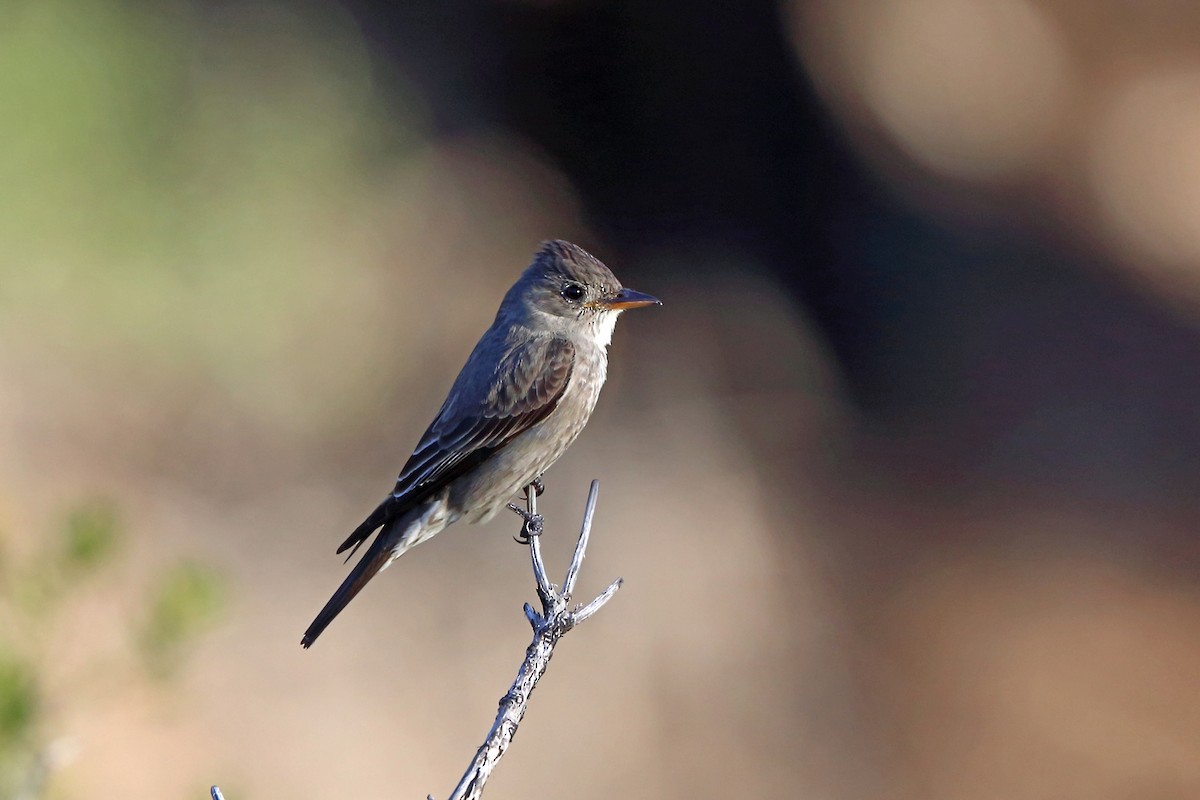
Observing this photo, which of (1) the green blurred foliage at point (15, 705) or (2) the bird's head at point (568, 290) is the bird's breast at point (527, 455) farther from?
(1) the green blurred foliage at point (15, 705)

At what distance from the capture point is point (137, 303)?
1012 cm

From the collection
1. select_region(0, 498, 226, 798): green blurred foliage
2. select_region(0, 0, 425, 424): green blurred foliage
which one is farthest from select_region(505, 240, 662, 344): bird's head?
select_region(0, 0, 425, 424): green blurred foliage

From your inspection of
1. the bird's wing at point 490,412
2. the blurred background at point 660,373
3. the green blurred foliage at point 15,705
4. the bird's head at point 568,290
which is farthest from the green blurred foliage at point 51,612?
the blurred background at point 660,373

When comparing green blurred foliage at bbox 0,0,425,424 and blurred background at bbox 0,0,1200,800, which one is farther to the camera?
green blurred foliage at bbox 0,0,425,424

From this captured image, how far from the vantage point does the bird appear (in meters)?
4.42

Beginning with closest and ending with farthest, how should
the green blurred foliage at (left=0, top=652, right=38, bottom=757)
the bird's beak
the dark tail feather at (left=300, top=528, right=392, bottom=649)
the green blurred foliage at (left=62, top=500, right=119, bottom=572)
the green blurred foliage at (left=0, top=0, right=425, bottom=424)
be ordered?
the green blurred foliage at (left=0, top=652, right=38, bottom=757) < the green blurred foliage at (left=62, top=500, right=119, bottom=572) < the dark tail feather at (left=300, top=528, right=392, bottom=649) < the bird's beak < the green blurred foliage at (left=0, top=0, right=425, bottom=424)

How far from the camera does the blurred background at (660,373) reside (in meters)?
9.00

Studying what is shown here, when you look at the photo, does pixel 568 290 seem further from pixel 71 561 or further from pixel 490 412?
pixel 71 561

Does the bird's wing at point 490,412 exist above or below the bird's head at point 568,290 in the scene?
below

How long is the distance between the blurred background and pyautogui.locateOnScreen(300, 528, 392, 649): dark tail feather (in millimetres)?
3335

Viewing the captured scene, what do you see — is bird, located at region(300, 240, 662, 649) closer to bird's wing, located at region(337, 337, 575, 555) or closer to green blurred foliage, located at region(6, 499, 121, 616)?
bird's wing, located at region(337, 337, 575, 555)

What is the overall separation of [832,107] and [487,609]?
6632mm

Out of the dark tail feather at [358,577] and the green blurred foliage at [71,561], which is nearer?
the green blurred foliage at [71,561]

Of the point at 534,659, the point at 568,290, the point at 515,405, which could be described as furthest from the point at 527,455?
the point at 534,659
